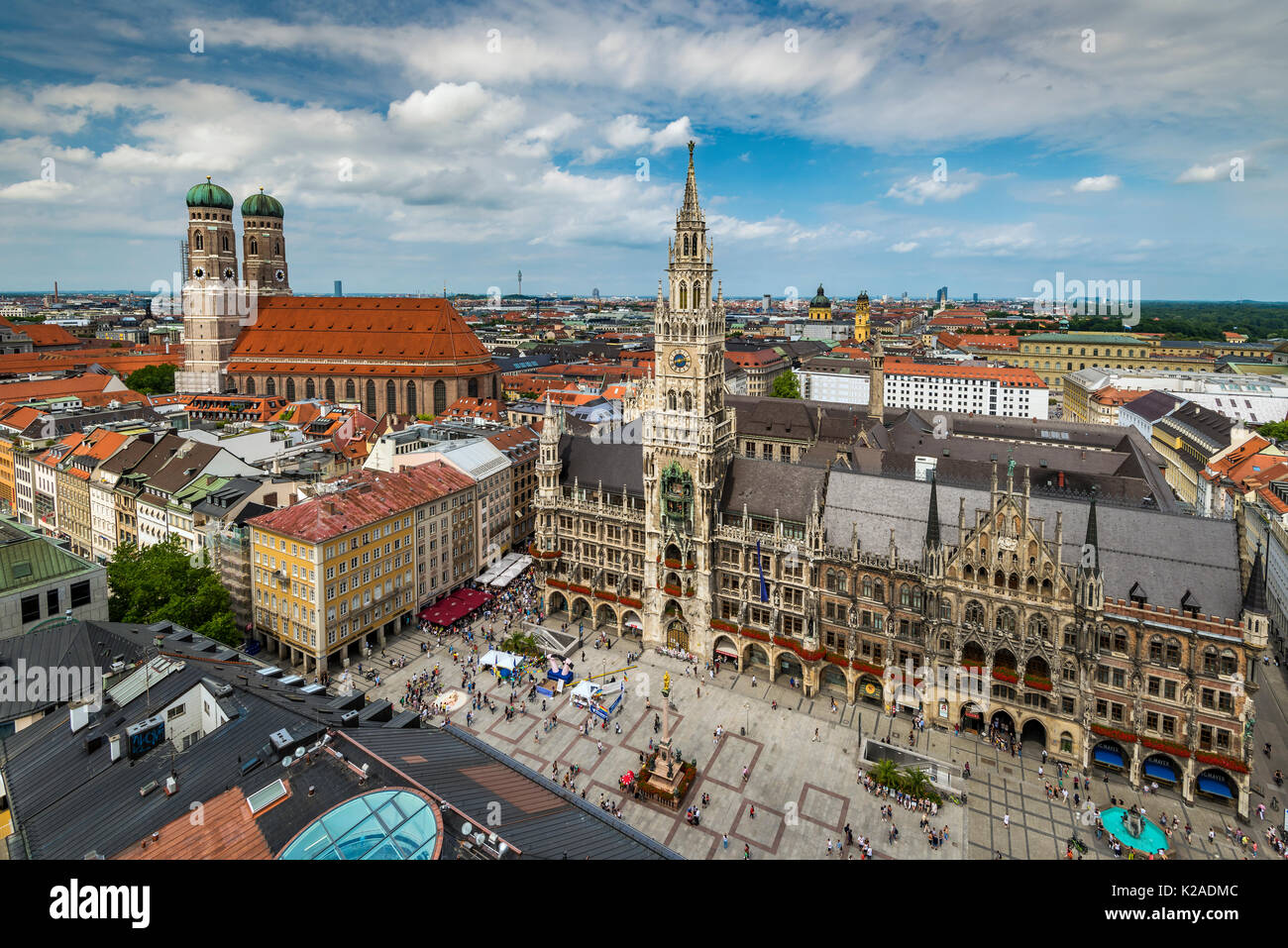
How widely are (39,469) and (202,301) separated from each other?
91475mm

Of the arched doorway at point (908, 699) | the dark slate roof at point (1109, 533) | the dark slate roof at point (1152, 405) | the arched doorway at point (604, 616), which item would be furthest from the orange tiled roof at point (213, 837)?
the dark slate roof at point (1152, 405)

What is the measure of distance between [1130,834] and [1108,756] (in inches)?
472

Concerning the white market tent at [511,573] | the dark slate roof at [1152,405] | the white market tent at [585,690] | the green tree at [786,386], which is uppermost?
the green tree at [786,386]

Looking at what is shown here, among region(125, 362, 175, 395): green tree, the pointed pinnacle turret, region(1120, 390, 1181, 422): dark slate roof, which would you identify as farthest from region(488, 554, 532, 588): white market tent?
region(125, 362, 175, 395): green tree

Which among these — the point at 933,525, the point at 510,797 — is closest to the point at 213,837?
the point at 510,797

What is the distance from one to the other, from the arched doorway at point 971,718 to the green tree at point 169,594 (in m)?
61.0

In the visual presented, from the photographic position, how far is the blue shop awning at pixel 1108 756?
57.3 metres

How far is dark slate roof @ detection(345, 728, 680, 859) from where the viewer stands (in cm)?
2641

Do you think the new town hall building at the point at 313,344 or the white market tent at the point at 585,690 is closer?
the white market tent at the point at 585,690

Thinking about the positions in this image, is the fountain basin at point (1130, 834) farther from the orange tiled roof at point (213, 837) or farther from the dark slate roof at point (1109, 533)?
the orange tiled roof at point (213, 837)

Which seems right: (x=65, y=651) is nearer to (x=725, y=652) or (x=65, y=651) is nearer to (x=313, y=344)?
(x=725, y=652)

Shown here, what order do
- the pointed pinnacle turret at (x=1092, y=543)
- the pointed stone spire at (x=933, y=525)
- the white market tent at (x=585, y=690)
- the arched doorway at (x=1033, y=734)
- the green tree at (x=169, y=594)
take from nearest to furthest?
the pointed pinnacle turret at (x=1092, y=543) → the arched doorway at (x=1033, y=734) → the pointed stone spire at (x=933, y=525) → the green tree at (x=169, y=594) → the white market tent at (x=585, y=690)

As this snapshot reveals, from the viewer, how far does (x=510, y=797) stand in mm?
29328
